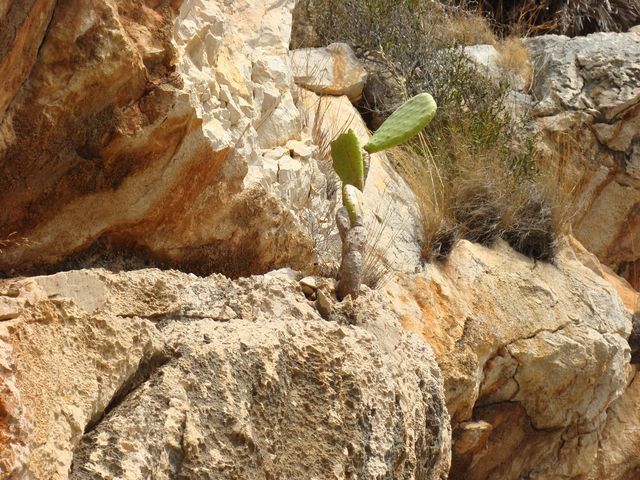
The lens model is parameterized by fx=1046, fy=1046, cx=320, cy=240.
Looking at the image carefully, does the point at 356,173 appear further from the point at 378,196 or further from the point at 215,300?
the point at 215,300

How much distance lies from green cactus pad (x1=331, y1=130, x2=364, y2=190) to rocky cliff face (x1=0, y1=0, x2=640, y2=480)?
159mm

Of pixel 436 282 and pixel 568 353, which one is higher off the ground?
pixel 436 282

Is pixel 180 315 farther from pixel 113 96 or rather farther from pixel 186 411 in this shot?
pixel 113 96

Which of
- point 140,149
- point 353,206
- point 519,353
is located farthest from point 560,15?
point 140,149

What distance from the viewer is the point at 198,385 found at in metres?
2.74

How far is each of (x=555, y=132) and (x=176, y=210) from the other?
420 cm

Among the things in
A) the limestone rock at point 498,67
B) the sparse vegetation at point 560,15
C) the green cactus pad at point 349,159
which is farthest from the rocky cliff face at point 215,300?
the sparse vegetation at point 560,15

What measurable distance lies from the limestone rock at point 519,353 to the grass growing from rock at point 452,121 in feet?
0.65

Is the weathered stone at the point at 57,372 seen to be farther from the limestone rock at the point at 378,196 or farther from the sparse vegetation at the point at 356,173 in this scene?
the limestone rock at the point at 378,196

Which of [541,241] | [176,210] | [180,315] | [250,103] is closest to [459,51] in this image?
[541,241]

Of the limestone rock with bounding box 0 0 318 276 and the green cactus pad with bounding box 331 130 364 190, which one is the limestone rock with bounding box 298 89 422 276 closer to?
the green cactus pad with bounding box 331 130 364 190

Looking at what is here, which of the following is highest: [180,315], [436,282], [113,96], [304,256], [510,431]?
[113,96]

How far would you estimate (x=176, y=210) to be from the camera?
355cm

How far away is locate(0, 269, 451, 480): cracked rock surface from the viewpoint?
7.80 ft
